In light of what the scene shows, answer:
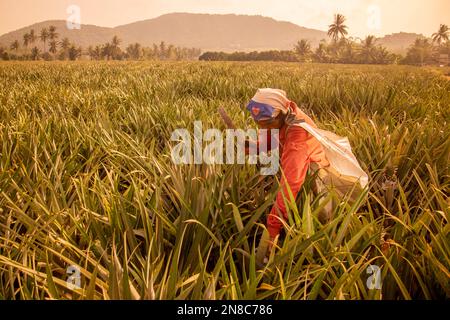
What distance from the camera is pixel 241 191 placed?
182cm

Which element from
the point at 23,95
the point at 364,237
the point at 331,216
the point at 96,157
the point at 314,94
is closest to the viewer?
the point at 364,237

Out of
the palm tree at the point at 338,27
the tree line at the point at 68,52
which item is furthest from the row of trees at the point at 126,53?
the palm tree at the point at 338,27

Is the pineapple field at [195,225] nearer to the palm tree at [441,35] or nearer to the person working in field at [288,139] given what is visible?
the person working in field at [288,139]

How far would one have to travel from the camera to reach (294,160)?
1590 mm

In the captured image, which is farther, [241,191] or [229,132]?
[229,132]

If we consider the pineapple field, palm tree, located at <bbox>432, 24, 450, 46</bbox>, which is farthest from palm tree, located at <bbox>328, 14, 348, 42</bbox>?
the pineapple field

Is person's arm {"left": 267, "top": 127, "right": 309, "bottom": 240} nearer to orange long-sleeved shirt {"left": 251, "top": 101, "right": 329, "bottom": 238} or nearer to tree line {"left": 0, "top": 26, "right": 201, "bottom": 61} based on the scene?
orange long-sleeved shirt {"left": 251, "top": 101, "right": 329, "bottom": 238}

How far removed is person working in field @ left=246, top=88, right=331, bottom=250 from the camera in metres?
1.55

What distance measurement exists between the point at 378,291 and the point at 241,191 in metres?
0.92

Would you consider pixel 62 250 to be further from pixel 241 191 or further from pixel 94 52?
pixel 94 52

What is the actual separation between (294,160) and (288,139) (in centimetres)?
14

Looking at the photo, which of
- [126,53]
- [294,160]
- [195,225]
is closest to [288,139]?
[294,160]

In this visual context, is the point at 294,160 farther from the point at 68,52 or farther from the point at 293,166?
the point at 68,52

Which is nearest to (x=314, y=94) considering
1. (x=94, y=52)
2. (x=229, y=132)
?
(x=229, y=132)
